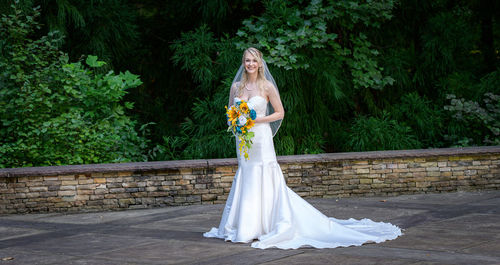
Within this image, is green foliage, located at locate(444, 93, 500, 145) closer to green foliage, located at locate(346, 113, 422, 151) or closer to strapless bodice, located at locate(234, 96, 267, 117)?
green foliage, located at locate(346, 113, 422, 151)

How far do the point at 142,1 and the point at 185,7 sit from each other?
187 centimetres

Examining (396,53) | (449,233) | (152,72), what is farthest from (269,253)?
(152,72)

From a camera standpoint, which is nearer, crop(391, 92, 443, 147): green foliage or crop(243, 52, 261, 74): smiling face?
crop(243, 52, 261, 74): smiling face

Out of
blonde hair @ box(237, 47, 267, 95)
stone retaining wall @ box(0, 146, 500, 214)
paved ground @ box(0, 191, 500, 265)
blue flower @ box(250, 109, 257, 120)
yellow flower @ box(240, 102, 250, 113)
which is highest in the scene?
blonde hair @ box(237, 47, 267, 95)

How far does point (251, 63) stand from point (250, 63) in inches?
0.4

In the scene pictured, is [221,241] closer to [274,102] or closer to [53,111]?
[274,102]

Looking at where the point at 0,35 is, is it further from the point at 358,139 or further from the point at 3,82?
the point at 358,139

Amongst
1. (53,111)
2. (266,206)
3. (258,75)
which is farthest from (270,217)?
(53,111)

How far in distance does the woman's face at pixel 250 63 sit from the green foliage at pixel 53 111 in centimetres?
410

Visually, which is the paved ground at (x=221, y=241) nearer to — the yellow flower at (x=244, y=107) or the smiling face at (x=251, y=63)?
the yellow flower at (x=244, y=107)

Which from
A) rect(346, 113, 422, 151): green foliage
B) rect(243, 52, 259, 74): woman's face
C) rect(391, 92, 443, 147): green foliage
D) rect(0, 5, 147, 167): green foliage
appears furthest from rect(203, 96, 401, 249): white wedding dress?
rect(391, 92, 443, 147): green foliage

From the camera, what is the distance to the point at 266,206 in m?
6.87

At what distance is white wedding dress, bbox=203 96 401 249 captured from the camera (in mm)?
6527

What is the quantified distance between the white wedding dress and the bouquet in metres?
0.11
